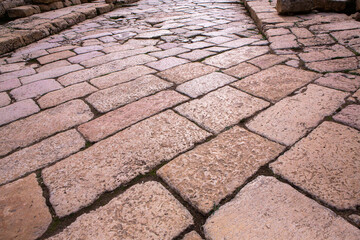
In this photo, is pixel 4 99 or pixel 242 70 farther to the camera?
pixel 242 70

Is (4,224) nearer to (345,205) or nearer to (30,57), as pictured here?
(345,205)

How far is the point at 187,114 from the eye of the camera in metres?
1.60

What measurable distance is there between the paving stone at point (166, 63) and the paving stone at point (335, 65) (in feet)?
4.37

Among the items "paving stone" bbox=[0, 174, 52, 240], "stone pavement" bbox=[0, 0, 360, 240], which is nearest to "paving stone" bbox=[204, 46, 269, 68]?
"stone pavement" bbox=[0, 0, 360, 240]

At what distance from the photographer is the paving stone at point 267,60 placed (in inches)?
90.3

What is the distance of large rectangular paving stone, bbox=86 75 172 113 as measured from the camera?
1.81 metres

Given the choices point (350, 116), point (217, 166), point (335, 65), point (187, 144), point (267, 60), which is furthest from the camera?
point (267, 60)

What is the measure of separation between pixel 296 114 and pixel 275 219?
0.87 metres

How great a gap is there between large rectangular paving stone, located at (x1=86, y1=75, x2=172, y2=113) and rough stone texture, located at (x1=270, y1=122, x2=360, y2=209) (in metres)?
1.23

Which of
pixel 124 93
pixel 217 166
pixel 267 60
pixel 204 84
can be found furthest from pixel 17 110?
pixel 267 60

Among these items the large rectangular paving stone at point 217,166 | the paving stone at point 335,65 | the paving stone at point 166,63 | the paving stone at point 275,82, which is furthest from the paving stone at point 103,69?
the paving stone at point 335,65

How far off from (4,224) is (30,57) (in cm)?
287

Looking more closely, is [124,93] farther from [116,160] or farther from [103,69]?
[116,160]

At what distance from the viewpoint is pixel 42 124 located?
5.34ft
